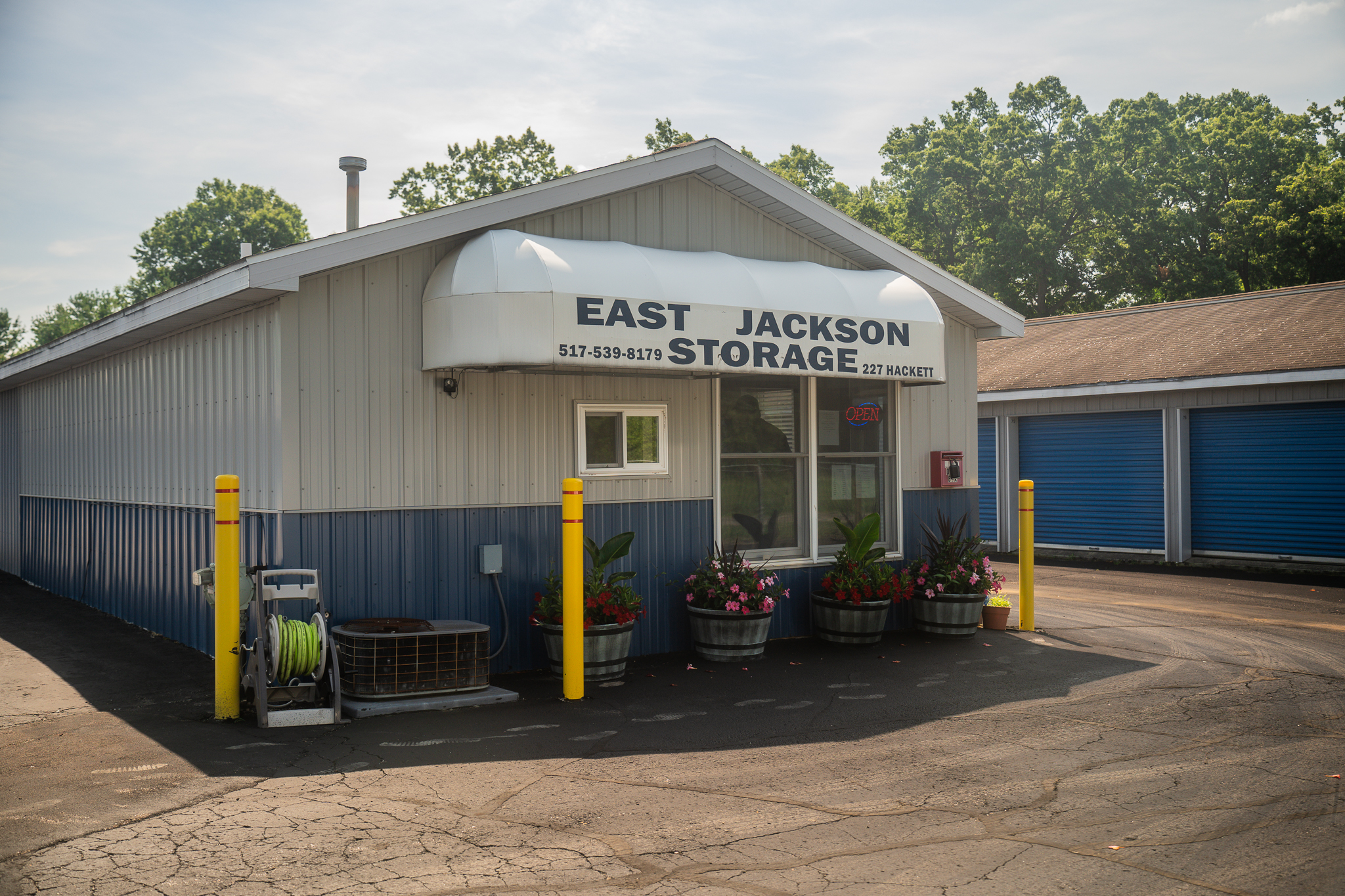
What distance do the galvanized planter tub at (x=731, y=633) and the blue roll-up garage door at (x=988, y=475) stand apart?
1248 centimetres

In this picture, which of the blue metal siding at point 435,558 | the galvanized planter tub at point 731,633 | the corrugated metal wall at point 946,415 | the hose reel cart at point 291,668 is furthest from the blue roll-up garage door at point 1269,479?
the hose reel cart at point 291,668

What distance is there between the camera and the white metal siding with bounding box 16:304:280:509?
28.5ft

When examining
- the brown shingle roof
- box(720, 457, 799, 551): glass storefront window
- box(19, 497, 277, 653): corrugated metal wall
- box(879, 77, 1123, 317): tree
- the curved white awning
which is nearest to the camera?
the curved white awning

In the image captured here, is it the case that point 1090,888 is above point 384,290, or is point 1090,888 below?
below

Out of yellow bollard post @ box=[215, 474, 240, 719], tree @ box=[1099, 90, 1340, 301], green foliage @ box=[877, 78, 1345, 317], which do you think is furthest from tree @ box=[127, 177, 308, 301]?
yellow bollard post @ box=[215, 474, 240, 719]

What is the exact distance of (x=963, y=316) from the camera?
1205 cm

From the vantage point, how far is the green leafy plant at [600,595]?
8.71 metres

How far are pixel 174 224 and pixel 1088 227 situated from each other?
50.4m

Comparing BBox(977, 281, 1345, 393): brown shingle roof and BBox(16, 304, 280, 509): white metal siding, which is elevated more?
BBox(977, 281, 1345, 393): brown shingle roof

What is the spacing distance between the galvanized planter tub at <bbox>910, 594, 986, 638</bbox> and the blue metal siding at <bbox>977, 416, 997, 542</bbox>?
1040 centimetres

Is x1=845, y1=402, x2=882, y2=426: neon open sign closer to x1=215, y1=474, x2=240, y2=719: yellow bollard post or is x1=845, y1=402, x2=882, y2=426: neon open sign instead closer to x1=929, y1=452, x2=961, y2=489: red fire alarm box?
x1=929, y1=452, x2=961, y2=489: red fire alarm box

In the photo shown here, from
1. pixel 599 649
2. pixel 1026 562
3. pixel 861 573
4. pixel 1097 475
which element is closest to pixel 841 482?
pixel 861 573

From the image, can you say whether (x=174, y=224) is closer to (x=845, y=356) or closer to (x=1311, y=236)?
(x=1311, y=236)

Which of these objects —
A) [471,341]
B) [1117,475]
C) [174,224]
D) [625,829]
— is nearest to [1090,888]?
[625,829]
